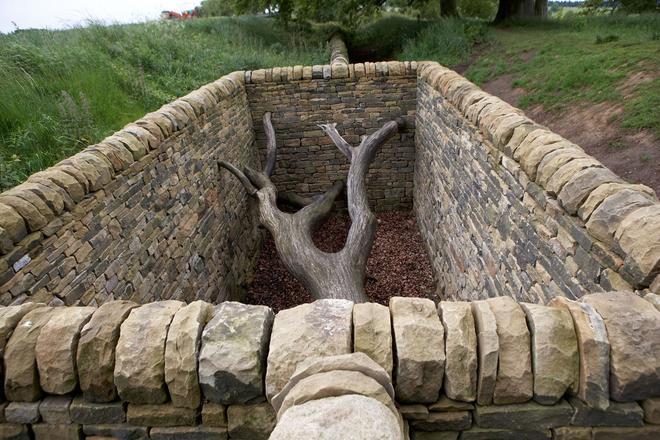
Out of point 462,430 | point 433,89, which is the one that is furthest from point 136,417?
point 433,89

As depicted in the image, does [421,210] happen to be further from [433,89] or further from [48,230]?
[48,230]

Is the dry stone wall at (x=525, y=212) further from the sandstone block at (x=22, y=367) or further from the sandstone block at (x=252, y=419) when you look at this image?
the sandstone block at (x=22, y=367)

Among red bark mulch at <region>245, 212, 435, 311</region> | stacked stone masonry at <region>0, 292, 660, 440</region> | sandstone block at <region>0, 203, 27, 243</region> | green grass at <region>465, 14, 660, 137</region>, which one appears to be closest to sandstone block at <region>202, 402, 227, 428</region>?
stacked stone masonry at <region>0, 292, 660, 440</region>

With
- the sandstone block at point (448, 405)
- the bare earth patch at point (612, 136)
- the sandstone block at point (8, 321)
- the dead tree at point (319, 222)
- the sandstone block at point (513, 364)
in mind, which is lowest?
the dead tree at point (319, 222)

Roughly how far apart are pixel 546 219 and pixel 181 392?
2352mm

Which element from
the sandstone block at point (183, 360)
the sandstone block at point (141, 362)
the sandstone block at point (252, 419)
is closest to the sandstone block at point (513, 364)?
the sandstone block at point (252, 419)

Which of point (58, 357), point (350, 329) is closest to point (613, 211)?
point (350, 329)

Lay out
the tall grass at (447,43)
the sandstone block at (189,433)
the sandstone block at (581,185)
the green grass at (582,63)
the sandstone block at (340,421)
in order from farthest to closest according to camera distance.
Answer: the tall grass at (447,43) → the green grass at (582,63) → the sandstone block at (581,185) → the sandstone block at (189,433) → the sandstone block at (340,421)

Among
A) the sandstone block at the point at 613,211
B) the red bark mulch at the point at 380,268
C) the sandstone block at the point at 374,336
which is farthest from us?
the red bark mulch at the point at 380,268

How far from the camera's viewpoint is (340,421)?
106 cm

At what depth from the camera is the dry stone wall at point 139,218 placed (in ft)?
8.54

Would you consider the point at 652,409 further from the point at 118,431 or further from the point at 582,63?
the point at 582,63

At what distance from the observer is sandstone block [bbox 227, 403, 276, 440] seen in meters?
1.60

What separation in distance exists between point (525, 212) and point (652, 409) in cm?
173
